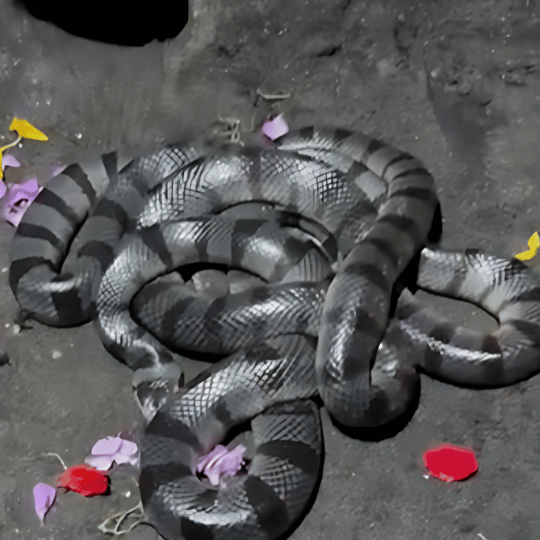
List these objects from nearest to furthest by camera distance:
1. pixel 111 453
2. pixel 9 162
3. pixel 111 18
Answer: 1. pixel 111 453
2. pixel 9 162
3. pixel 111 18

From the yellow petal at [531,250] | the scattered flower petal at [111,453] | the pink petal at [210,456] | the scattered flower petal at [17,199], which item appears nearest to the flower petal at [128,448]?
the scattered flower petal at [111,453]

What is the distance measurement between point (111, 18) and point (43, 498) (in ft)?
13.4

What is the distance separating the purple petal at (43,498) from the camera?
3832 mm

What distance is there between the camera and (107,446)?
4.00 m

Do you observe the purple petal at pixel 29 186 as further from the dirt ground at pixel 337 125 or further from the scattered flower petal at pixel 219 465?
the scattered flower petal at pixel 219 465

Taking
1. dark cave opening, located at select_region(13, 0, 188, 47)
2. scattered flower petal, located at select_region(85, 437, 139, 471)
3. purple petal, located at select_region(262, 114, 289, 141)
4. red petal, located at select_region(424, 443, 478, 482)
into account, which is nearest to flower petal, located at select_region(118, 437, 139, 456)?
scattered flower petal, located at select_region(85, 437, 139, 471)

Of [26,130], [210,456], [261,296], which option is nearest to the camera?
[210,456]

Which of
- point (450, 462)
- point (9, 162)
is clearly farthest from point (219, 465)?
point (9, 162)

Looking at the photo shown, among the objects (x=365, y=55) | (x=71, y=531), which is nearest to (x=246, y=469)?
(x=71, y=531)

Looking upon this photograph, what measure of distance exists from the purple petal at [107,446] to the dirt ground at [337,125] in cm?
11

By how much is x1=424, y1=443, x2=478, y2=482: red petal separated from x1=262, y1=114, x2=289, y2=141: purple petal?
2711mm

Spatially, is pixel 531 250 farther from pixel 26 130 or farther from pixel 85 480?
pixel 26 130

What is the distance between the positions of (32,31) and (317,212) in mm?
3144

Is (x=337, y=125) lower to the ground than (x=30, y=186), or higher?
higher
